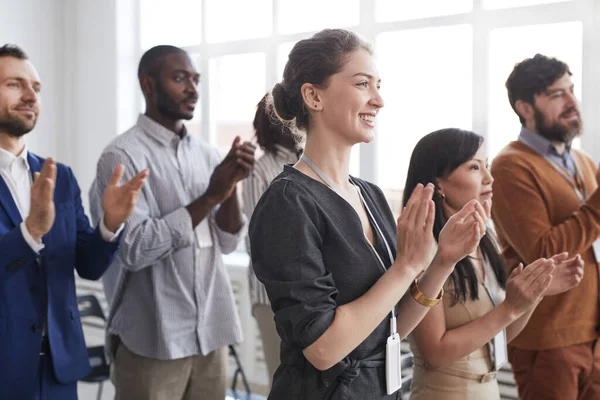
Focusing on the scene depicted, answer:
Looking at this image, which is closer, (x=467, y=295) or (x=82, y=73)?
(x=467, y=295)

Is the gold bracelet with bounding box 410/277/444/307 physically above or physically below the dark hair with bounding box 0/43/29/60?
below

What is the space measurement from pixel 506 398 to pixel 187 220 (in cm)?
205

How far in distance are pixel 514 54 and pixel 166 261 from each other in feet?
7.26

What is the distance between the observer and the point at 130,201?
208 cm

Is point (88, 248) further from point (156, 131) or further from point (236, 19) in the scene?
point (236, 19)

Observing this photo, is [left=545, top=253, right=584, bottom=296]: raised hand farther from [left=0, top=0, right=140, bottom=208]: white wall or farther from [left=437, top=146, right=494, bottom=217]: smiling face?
[left=0, top=0, right=140, bottom=208]: white wall

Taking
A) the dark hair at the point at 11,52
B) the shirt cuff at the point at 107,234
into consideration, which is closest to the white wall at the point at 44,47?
the dark hair at the point at 11,52

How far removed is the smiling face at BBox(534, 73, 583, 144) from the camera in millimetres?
2436

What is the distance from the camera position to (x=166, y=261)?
2457 mm

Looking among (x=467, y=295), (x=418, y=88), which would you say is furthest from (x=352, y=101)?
(x=418, y=88)

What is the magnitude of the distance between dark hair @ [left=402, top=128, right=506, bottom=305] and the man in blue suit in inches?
31.8

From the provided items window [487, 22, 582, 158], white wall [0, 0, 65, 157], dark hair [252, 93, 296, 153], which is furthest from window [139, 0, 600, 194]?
dark hair [252, 93, 296, 153]

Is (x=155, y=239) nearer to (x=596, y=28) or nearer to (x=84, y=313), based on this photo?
(x=84, y=313)

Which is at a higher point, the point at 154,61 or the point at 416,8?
the point at 416,8
